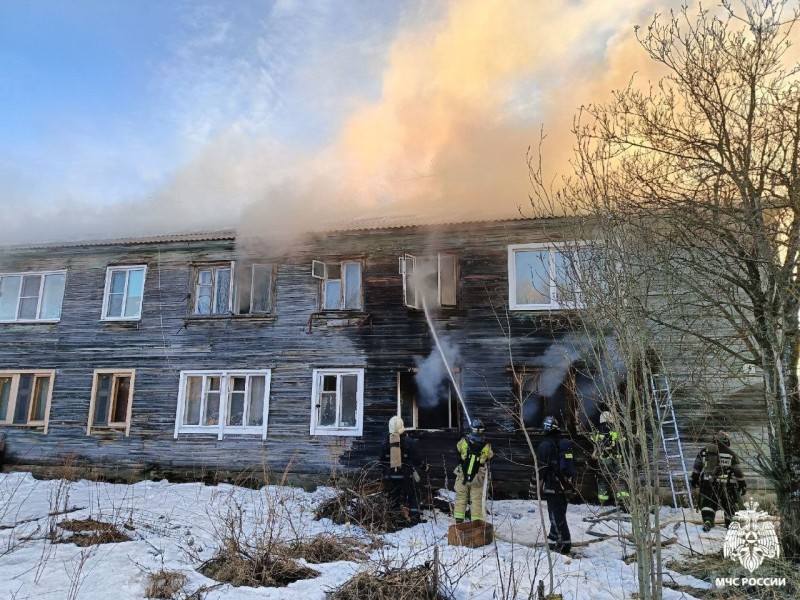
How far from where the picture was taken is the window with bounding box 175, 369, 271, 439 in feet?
49.3

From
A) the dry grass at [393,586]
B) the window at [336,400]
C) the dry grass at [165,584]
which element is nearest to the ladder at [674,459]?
the window at [336,400]

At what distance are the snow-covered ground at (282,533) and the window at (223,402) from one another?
2.72m

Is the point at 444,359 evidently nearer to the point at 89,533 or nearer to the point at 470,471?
the point at 470,471

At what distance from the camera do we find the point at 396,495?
10.9 m

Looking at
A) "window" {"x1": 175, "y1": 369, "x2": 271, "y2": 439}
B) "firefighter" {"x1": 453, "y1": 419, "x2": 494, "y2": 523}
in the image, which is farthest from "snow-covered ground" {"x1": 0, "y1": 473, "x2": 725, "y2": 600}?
"window" {"x1": 175, "y1": 369, "x2": 271, "y2": 439}

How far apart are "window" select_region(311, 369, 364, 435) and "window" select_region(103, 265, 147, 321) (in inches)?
228

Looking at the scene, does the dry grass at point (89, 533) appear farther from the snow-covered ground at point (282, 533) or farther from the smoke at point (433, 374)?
the smoke at point (433, 374)

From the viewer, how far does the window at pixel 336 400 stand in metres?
14.3

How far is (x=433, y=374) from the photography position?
45.4ft

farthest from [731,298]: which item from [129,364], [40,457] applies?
[40,457]

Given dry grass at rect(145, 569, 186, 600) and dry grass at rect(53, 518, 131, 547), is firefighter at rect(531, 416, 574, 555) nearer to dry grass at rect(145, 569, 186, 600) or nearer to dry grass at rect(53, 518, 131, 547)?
dry grass at rect(145, 569, 186, 600)

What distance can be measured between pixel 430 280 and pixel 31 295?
11807 millimetres

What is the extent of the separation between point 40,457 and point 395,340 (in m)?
Result: 10.3

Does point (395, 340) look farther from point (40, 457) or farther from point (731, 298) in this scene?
point (40, 457)
